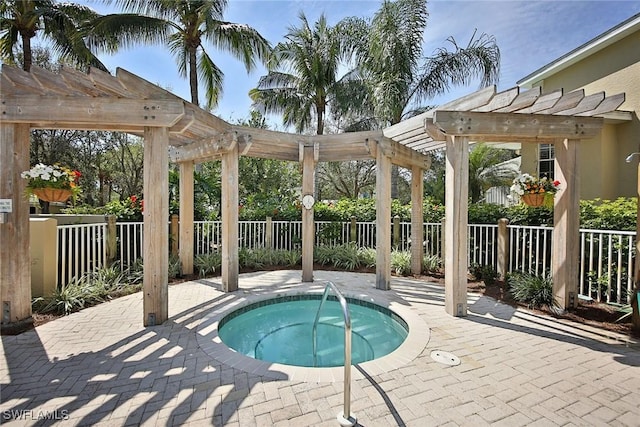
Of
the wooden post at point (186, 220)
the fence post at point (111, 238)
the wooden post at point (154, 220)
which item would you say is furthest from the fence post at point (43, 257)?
the wooden post at point (186, 220)

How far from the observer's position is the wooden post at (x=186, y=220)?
22.2 ft

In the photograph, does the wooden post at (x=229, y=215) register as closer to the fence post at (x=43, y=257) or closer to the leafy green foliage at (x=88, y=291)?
the leafy green foliage at (x=88, y=291)

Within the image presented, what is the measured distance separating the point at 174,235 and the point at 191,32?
7.37 m

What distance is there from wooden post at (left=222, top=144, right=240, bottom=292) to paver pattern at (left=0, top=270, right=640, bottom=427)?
62.9 inches

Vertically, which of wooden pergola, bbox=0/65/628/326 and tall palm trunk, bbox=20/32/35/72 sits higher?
tall palm trunk, bbox=20/32/35/72

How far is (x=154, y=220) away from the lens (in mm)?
3928

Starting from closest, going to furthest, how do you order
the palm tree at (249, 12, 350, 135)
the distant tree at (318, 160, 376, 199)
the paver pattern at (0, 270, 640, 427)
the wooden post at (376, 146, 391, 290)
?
the paver pattern at (0, 270, 640, 427)
the wooden post at (376, 146, 391, 290)
the palm tree at (249, 12, 350, 135)
the distant tree at (318, 160, 376, 199)

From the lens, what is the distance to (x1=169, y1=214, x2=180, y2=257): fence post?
7.10 m

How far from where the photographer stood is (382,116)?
10797mm

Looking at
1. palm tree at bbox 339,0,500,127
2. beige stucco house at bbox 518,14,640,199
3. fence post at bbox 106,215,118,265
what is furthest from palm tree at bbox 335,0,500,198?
fence post at bbox 106,215,118,265

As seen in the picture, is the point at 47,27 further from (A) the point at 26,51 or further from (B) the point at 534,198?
(B) the point at 534,198

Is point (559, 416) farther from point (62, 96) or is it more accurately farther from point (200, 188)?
point (200, 188)

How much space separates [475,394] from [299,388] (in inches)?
60.6

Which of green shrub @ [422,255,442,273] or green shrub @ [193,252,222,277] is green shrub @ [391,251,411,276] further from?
green shrub @ [193,252,222,277]
